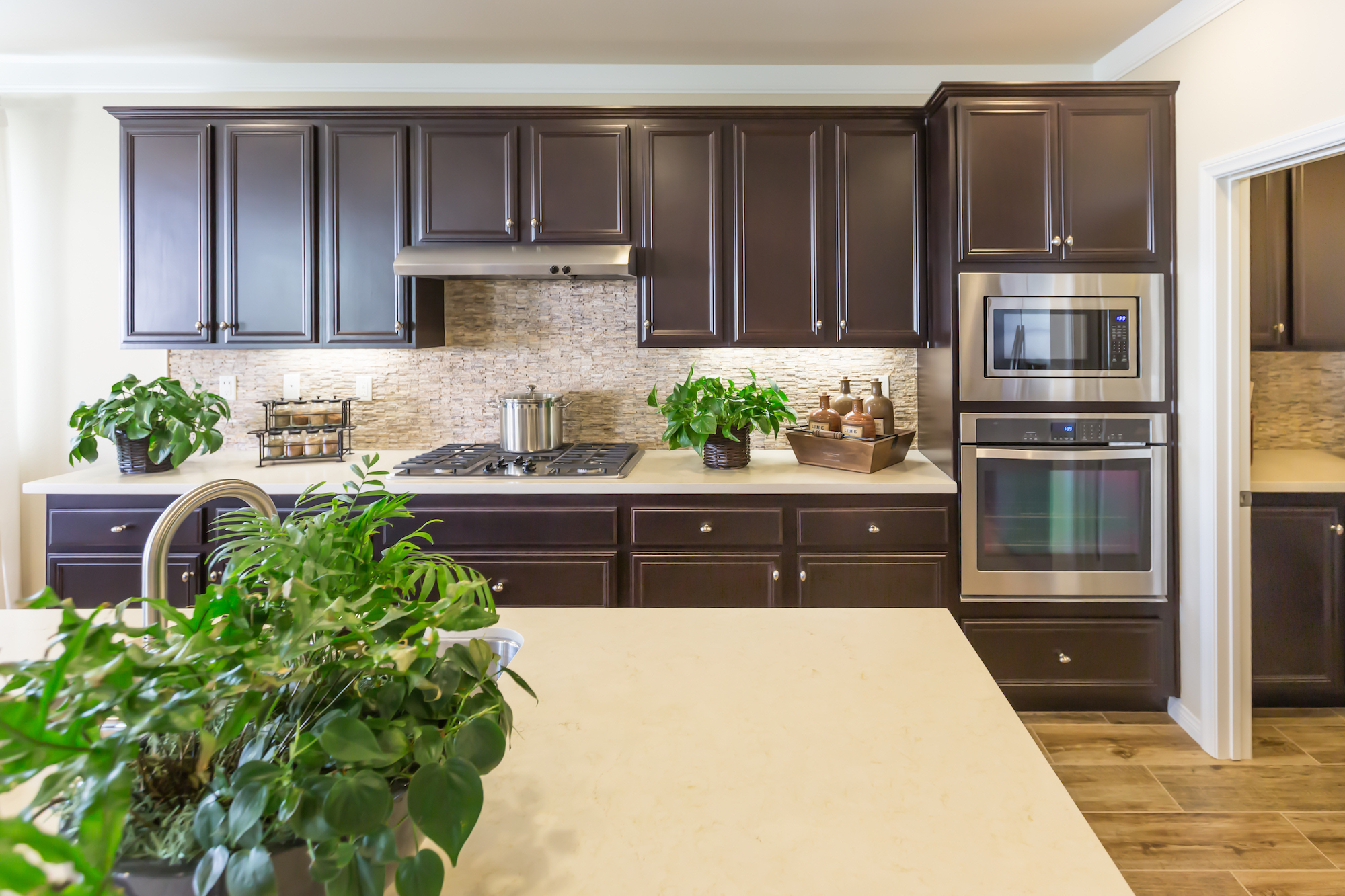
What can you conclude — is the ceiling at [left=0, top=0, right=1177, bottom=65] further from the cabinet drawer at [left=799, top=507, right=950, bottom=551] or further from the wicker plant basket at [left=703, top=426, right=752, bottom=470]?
the cabinet drawer at [left=799, top=507, right=950, bottom=551]

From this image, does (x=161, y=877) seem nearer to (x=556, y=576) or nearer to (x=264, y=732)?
(x=264, y=732)

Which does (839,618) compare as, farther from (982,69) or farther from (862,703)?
(982,69)

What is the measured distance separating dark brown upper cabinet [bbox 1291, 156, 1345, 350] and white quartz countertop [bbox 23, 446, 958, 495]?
5.46ft

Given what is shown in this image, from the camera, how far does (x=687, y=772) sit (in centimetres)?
86

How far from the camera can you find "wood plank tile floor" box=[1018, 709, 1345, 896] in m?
2.10

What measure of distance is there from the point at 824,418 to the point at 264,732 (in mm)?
2744

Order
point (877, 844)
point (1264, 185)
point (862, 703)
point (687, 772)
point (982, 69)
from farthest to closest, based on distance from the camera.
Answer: point (982, 69), point (1264, 185), point (862, 703), point (687, 772), point (877, 844)

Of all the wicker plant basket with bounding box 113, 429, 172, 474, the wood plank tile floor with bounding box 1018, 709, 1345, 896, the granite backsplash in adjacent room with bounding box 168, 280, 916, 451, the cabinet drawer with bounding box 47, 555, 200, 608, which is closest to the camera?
the wood plank tile floor with bounding box 1018, 709, 1345, 896

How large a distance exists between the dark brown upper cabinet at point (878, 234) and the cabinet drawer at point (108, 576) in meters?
2.69

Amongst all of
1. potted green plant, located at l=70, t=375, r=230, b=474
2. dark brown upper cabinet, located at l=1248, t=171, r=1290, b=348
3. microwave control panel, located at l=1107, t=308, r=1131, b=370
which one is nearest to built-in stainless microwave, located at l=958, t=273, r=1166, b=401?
microwave control panel, located at l=1107, t=308, r=1131, b=370

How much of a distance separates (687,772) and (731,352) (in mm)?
2761

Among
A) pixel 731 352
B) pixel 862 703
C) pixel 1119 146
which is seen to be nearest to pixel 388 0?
pixel 731 352

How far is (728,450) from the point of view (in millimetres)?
3096

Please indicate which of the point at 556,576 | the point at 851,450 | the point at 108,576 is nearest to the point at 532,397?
the point at 556,576
